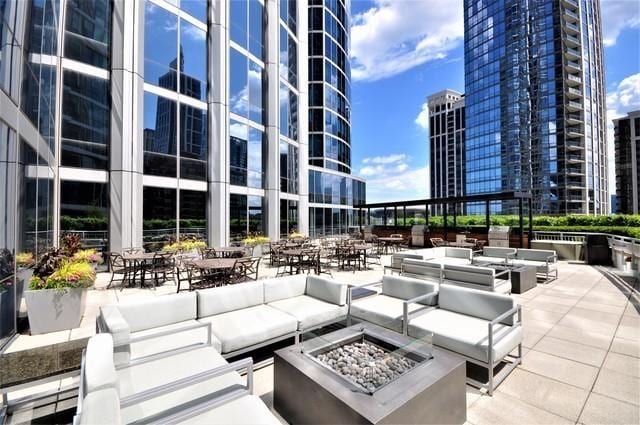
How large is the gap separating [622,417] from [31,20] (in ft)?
32.7

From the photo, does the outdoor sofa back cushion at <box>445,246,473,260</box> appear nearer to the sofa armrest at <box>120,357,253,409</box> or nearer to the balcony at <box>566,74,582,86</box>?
the sofa armrest at <box>120,357,253,409</box>

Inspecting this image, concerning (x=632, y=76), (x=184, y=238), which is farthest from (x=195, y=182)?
(x=632, y=76)

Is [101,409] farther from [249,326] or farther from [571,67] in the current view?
[571,67]

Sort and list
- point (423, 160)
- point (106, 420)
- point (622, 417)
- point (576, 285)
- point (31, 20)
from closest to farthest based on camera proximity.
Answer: point (106, 420), point (622, 417), point (31, 20), point (576, 285), point (423, 160)

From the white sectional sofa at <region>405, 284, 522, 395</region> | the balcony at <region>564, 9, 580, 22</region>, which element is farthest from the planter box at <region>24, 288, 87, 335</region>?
the balcony at <region>564, 9, 580, 22</region>

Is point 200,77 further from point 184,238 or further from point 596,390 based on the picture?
point 596,390

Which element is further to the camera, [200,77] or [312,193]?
[312,193]

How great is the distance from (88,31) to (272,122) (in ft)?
25.5

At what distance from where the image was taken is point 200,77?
480 inches

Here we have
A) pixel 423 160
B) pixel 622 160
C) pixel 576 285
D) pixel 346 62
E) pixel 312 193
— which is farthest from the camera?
pixel 423 160

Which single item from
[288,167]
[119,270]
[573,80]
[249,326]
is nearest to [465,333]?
[249,326]

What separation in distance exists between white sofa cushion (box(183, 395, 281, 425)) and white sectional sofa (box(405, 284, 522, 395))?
171 cm

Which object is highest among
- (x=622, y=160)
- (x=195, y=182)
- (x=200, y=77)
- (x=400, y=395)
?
(x=622, y=160)

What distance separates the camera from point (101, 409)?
1322 millimetres
